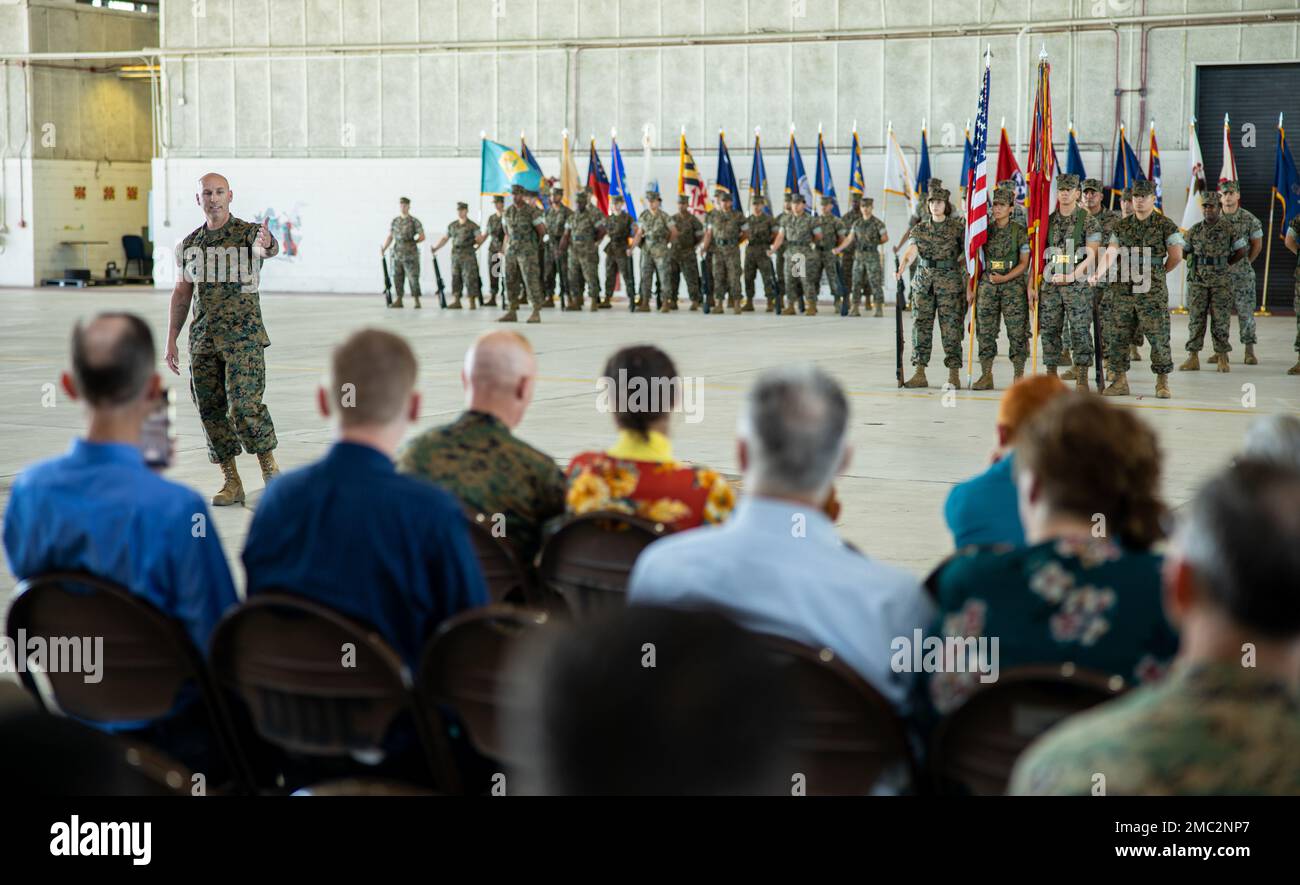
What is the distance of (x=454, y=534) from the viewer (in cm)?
298

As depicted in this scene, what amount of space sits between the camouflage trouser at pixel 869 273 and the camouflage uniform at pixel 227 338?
16.2 m

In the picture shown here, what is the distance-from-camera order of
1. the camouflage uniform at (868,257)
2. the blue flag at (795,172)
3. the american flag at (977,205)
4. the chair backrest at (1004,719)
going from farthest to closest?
the blue flag at (795,172), the camouflage uniform at (868,257), the american flag at (977,205), the chair backrest at (1004,719)

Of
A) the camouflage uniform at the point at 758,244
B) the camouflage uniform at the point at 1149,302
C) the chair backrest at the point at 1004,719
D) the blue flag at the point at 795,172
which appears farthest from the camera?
the blue flag at the point at 795,172

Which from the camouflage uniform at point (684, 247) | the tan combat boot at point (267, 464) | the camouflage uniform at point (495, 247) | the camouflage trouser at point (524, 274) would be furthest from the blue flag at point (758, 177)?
the tan combat boot at point (267, 464)

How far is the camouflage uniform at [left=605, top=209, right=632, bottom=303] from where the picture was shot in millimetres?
24188

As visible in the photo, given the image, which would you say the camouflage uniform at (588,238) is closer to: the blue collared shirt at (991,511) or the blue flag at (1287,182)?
the blue flag at (1287,182)

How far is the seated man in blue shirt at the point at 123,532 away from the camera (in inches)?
120

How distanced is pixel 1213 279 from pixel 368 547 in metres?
12.9

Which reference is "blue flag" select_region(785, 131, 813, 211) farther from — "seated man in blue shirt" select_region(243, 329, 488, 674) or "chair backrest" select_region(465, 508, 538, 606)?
"seated man in blue shirt" select_region(243, 329, 488, 674)

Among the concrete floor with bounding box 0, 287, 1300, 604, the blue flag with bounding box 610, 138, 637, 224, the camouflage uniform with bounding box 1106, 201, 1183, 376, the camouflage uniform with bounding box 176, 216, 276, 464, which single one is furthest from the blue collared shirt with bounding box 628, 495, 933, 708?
the blue flag with bounding box 610, 138, 637, 224

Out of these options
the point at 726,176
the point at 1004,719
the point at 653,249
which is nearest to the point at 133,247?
the point at 653,249

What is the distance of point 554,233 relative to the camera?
954 inches

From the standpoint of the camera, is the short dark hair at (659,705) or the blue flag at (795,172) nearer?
the short dark hair at (659,705)

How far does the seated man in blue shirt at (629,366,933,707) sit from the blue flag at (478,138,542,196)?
71.3 ft
